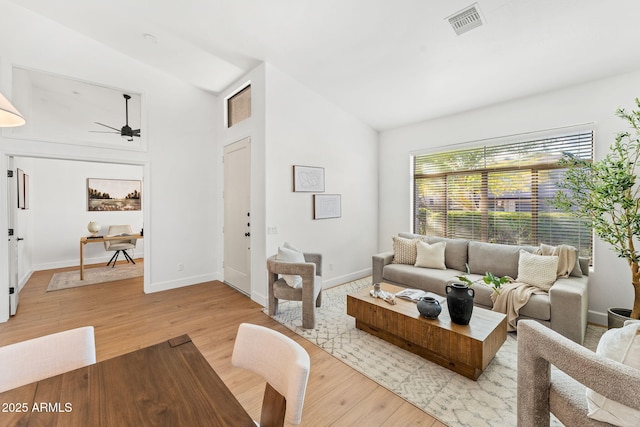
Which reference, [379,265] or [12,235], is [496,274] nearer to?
[379,265]

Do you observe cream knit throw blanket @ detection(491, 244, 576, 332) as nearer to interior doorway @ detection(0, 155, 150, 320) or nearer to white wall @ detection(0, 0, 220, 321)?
white wall @ detection(0, 0, 220, 321)

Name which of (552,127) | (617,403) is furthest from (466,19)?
(617,403)

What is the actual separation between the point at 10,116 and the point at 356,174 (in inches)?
163

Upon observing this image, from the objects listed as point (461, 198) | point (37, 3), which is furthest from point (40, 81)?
point (461, 198)

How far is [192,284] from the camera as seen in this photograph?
182 inches

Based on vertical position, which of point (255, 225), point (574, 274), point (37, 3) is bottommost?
point (574, 274)

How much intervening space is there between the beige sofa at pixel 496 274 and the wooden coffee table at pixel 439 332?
0.65 m

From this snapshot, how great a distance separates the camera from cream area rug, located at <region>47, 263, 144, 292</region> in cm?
455

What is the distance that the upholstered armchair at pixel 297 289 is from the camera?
2.97 metres

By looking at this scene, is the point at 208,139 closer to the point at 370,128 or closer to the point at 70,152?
the point at 70,152

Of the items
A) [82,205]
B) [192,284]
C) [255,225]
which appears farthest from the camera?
[82,205]

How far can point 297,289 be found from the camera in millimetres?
3092

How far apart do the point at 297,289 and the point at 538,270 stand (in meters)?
2.70

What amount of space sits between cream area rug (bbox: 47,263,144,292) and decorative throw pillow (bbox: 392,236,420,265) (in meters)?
4.77
